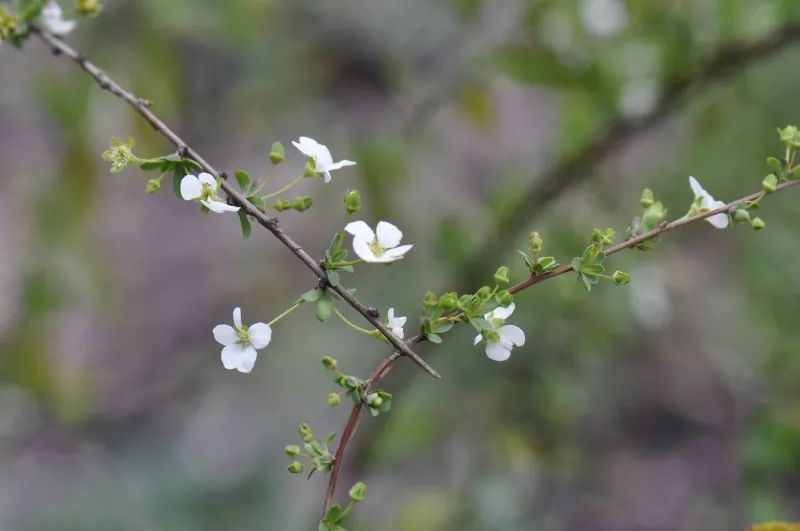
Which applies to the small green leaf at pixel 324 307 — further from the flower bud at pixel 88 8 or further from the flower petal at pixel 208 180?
the flower bud at pixel 88 8

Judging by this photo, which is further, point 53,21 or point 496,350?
point 53,21

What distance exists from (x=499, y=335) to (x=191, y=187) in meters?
0.22

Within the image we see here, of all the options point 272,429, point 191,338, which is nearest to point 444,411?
point 272,429

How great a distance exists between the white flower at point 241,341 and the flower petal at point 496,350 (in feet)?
0.47

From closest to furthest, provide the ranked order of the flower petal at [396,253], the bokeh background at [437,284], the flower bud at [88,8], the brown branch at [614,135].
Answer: the flower petal at [396,253]
the flower bud at [88,8]
the brown branch at [614,135]
the bokeh background at [437,284]

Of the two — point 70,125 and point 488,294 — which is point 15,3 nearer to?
point 488,294

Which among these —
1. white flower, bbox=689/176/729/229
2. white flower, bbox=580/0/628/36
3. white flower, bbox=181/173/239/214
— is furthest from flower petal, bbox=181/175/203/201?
white flower, bbox=580/0/628/36

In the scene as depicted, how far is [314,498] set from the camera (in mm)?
1990

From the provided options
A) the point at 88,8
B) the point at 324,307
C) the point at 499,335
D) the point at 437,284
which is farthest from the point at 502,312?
the point at 437,284

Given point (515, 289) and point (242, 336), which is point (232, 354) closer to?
point (242, 336)

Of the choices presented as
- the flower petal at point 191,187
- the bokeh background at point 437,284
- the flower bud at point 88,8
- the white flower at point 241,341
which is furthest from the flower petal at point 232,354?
the bokeh background at point 437,284

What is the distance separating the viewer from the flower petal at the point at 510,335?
1.79ft

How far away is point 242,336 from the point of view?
0.56 m

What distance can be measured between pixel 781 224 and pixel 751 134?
0.32 metres
